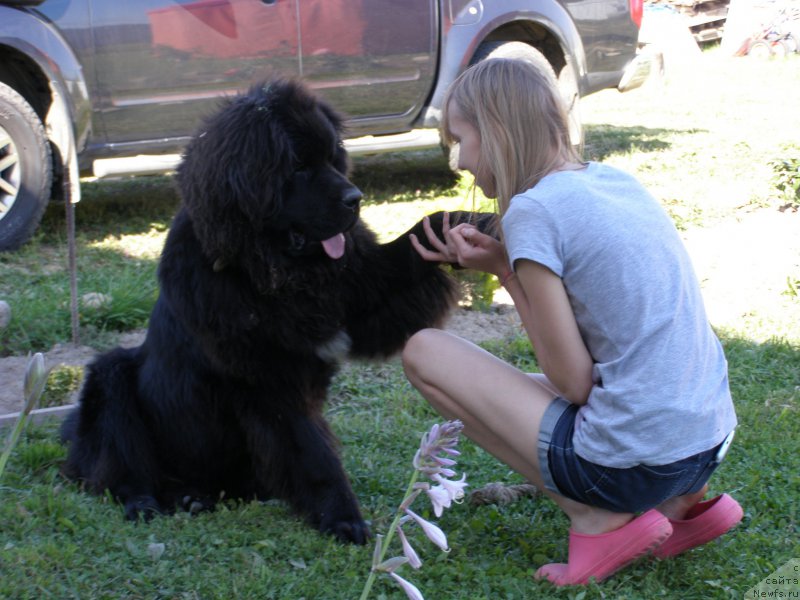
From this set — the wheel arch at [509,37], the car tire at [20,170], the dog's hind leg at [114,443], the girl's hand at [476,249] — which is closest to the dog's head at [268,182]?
the girl's hand at [476,249]

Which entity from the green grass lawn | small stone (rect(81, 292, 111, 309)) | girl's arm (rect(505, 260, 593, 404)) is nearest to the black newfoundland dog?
the green grass lawn

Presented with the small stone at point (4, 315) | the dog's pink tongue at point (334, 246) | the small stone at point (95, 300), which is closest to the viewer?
the dog's pink tongue at point (334, 246)

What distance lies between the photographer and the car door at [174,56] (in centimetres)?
557

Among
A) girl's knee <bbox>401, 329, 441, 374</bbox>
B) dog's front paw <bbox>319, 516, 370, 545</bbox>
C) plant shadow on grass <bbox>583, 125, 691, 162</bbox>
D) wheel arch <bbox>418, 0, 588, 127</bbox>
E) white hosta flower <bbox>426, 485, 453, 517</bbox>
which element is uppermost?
wheel arch <bbox>418, 0, 588, 127</bbox>

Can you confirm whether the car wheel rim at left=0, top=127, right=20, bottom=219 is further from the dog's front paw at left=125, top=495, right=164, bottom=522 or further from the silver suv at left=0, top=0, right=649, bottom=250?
the dog's front paw at left=125, top=495, right=164, bottom=522

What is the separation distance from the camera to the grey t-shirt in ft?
7.43

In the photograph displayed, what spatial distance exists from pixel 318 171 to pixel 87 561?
52.9 inches

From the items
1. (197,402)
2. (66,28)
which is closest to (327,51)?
(66,28)

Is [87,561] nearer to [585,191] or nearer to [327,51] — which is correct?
[585,191]

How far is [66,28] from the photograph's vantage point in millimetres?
5406

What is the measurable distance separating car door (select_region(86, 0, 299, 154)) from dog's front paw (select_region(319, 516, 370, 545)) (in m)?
3.41

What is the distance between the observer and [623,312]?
228cm

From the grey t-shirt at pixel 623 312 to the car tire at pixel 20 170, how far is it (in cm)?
375

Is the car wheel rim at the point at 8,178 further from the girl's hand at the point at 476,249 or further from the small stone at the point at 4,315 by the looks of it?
the girl's hand at the point at 476,249
